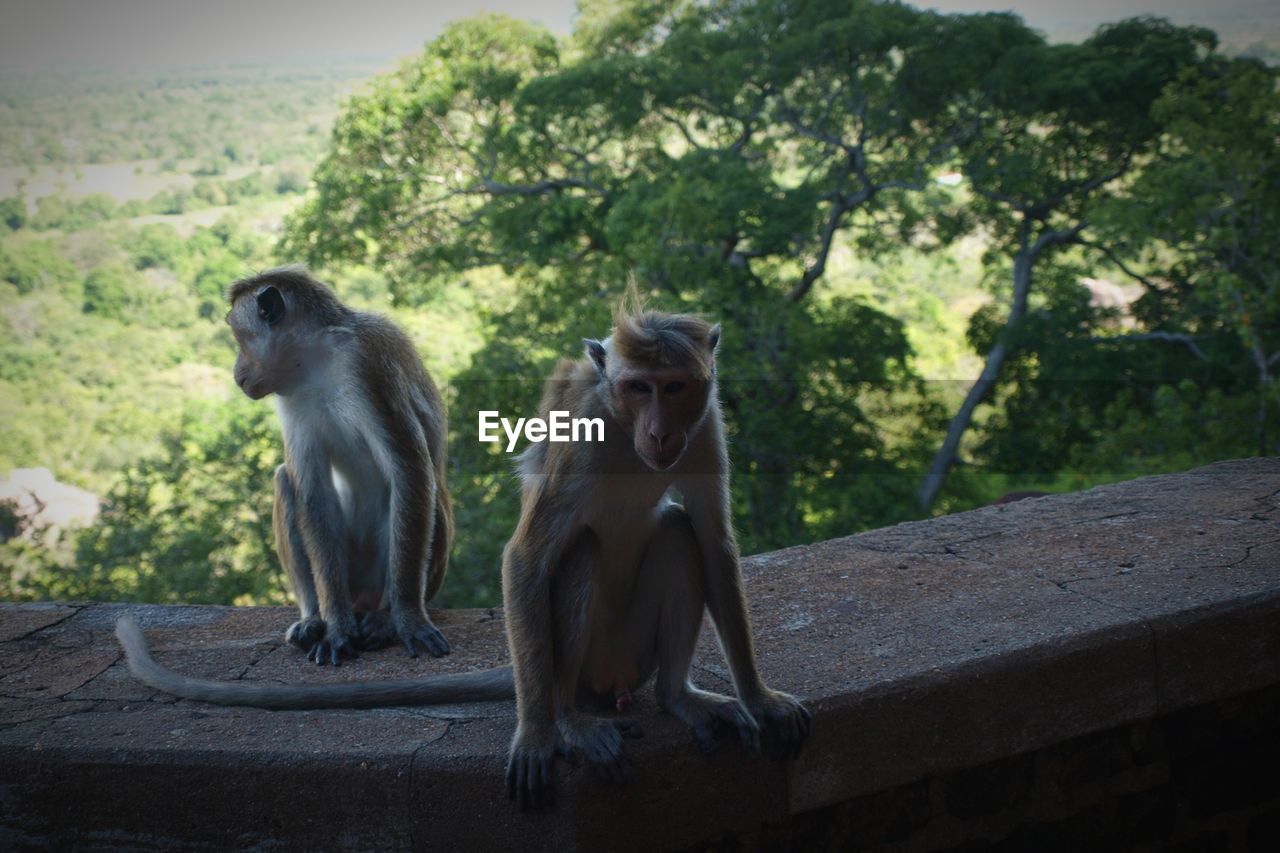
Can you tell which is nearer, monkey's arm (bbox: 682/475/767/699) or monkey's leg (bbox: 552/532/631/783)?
monkey's leg (bbox: 552/532/631/783)

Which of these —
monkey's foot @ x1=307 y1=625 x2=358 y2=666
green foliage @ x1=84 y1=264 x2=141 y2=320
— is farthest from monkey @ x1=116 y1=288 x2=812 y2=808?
green foliage @ x1=84 y1=264 x2=141 y2=320

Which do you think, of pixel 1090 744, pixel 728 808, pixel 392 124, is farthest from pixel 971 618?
pixel 392 124

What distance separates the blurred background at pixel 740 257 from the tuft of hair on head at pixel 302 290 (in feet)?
18.3

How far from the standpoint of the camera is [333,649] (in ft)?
10.9

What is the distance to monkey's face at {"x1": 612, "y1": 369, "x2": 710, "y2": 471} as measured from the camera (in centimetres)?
237

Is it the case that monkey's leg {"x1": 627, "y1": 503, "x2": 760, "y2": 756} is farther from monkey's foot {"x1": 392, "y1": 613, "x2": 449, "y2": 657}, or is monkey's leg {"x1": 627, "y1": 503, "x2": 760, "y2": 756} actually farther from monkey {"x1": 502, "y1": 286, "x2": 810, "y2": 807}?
monkey's foot {"x1": 392, "y1": 613, "x2": 449, "y2": 657}

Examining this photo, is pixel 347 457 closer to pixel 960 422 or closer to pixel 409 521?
pixel 409 521

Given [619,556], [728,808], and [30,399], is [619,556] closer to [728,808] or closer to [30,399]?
[728,808]

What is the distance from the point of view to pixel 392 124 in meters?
13.8

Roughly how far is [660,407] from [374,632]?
157 cm

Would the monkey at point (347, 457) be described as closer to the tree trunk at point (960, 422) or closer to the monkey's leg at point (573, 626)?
the monkey's leg at point (573, 626)

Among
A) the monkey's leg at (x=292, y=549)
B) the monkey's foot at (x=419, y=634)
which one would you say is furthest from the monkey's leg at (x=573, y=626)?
the monkey's leg at (x=292, y=549)

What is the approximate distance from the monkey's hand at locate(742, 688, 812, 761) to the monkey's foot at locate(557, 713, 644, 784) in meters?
0.28

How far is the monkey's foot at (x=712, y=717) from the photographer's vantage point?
8.33ft
